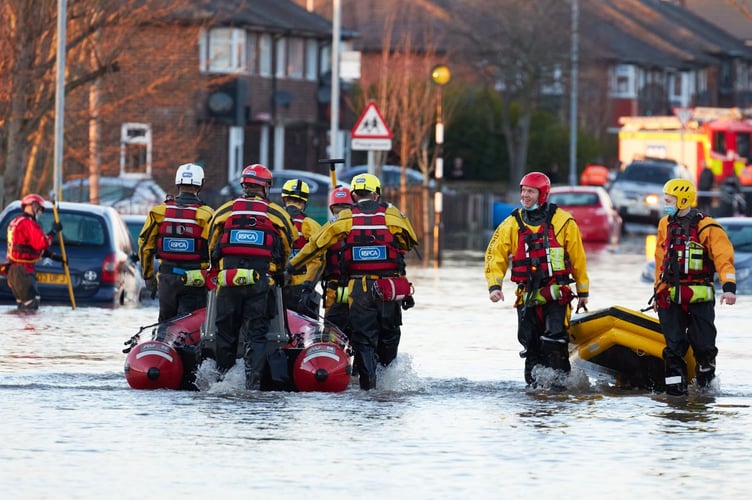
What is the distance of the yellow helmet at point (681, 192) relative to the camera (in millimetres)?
14266

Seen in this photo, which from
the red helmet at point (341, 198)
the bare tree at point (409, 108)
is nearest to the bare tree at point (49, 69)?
the bare tree at point (409, 108)

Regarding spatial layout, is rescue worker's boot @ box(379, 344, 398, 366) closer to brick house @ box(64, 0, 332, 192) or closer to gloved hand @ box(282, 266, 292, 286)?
gloved hand @ box(282, 266, 292, 286)

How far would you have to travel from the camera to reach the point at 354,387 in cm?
1480

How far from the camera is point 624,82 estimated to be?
302 feet

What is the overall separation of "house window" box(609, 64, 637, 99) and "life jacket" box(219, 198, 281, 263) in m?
77.7

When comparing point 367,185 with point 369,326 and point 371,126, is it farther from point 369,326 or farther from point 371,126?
point 371,126

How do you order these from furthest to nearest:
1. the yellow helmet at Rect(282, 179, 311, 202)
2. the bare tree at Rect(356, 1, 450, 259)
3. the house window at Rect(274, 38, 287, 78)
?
the house window at Rect(274, 38, 287, 78)
the bare tree at Rect(356, 1, 450, 259)
the yellow helmet at Rect(282, 179, 311, 202)

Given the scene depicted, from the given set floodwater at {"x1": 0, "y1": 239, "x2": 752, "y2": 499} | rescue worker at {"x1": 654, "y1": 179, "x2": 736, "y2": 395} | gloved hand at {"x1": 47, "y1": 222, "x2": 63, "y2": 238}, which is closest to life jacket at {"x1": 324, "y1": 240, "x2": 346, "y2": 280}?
floodwater at {"x1": 0, "y1": 239, "x2": 752, "y2": 499}

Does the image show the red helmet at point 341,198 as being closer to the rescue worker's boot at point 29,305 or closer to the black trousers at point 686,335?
the black trousers at point 686,335

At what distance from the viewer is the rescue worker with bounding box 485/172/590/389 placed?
46.6 ft

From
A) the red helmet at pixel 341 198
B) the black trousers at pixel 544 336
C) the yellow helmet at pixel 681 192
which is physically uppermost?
the yellow helmet at pixel 681 192

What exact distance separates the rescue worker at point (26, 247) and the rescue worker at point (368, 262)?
25.7 feet

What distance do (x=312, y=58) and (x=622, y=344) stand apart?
49.9m

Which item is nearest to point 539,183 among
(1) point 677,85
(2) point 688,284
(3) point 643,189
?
(2) point 688,284
